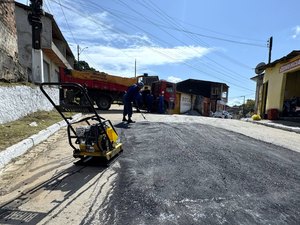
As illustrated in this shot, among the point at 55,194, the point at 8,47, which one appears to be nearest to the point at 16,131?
the point at 55,194

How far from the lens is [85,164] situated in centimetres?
536

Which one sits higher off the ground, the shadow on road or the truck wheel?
the truck wheel

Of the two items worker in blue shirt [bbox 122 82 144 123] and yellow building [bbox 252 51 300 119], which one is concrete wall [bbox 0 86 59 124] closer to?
worker in blue shirt [bbox 122 82 144 123]

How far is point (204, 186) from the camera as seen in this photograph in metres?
4.20

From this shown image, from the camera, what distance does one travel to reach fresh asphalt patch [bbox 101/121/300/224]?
3.30 meters

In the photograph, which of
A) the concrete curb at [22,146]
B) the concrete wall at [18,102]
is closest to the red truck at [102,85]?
the concrete wall at [18,102]

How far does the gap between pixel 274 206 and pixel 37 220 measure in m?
2.94

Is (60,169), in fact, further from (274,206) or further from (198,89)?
(198,89)

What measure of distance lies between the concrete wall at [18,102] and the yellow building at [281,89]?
1346cm

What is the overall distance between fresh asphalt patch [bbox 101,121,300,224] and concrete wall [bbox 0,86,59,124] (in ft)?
13.7

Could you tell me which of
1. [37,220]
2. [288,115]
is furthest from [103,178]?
[288,115]

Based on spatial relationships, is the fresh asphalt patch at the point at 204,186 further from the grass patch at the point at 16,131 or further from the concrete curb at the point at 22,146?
the grass patch at the point at 16,131

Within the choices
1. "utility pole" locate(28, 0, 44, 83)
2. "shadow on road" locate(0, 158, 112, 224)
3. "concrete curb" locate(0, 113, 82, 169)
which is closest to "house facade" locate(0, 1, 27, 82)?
"utility pole" locate(28, 0, 44, 83)

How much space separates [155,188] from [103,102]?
1581cm
